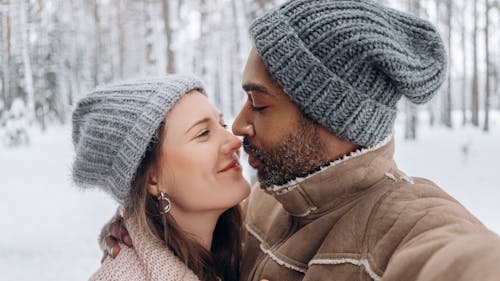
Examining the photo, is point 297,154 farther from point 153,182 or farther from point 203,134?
point 153,182

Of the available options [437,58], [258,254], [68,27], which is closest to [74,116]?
[258,254]

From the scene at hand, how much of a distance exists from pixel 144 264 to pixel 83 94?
73cm

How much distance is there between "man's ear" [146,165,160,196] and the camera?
1991 mm

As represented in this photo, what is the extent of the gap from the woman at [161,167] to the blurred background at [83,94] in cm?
34

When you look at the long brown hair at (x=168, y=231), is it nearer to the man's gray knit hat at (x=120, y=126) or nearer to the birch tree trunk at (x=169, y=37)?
the man's gray knit hat at (x=120, y=126)

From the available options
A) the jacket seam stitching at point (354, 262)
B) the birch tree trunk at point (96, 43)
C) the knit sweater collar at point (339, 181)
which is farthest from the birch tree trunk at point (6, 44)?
the jacket seam stitching at point (354, 262)

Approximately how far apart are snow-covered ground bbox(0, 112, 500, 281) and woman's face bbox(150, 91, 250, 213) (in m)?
0.66

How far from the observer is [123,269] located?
73.6 inches

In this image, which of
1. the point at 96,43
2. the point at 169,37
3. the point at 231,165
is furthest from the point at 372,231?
the point at 96,43

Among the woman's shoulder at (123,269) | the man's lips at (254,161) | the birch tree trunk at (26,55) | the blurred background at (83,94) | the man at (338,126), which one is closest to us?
the man at (338,126)

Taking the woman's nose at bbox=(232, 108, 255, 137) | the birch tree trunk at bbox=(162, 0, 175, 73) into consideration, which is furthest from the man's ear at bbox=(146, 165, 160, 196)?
the birch tree trunk at bbox=(162, 0, 175, 73)

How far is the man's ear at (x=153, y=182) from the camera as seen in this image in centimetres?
199

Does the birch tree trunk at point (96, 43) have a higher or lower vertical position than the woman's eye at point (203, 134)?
lower

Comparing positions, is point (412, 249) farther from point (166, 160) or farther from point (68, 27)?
point (68, 27)
